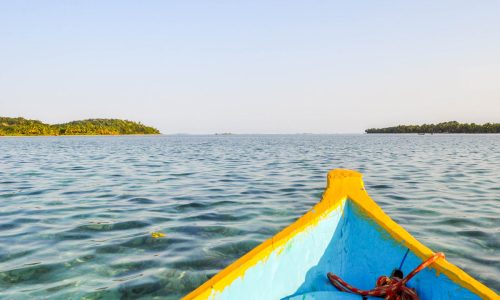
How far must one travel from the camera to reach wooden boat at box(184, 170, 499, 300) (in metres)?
2.50

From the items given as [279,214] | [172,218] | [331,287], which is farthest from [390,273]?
[172,218]

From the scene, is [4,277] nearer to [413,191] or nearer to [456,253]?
[456,253]

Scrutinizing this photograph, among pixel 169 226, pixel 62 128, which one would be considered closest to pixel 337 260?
pixel 169 226

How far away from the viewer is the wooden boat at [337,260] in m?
2.50

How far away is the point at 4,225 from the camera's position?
7020mm

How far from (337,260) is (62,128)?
158782 millimetres

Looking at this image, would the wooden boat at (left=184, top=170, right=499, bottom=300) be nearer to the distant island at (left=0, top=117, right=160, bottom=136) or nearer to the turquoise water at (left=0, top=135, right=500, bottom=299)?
the turquoise water at (left=0, top=135, right=500, bottom=299)

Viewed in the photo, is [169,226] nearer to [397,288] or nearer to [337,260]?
[337,260]

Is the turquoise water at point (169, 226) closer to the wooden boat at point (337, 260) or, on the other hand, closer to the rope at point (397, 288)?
the wooden boat at point (337, 260)

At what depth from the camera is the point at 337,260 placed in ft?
11.9

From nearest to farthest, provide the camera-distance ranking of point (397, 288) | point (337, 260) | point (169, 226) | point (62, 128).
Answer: point (397, 288) → point (337, 260) → point (169, 226) → point (62, 128)

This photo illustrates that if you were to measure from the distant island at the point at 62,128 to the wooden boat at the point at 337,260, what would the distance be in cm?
13895

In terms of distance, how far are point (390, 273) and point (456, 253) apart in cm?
294

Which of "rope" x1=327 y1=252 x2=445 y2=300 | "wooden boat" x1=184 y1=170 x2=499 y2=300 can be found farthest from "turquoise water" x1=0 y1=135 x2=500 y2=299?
"rope" x1=327 y1=252 x2=445 y2=300
